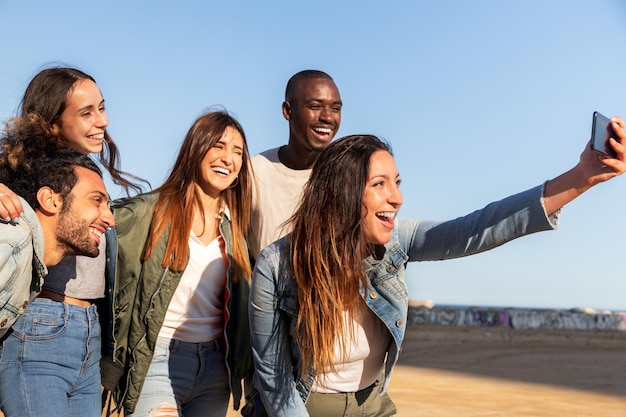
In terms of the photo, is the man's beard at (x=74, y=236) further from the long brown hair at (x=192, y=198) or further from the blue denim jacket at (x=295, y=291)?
the blue denim jacket at (x=295, y=291)

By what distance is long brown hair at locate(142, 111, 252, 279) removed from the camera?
3.93m

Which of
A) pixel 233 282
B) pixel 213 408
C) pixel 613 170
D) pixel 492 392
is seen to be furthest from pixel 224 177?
pixel 492 392

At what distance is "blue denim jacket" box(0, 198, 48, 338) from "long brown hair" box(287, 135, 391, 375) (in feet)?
3.24

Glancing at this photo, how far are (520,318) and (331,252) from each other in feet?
63.1

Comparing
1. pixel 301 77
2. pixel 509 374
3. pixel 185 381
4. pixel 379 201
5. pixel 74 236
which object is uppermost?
pixel 301 77

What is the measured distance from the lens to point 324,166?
3148 millimetres

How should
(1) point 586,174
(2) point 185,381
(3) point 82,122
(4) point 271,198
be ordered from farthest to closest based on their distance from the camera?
(4) point 271,198, (3) point 82,122, (2) point 185,381, (1) point 586,174

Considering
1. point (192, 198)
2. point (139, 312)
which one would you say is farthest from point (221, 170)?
point (139, 312)

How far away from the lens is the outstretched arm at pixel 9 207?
9.70ft

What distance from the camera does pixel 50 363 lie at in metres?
3.39

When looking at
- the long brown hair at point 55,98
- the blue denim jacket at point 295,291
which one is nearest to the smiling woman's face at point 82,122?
the long brown hair at point 55,98

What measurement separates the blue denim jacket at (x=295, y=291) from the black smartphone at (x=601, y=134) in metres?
0.28

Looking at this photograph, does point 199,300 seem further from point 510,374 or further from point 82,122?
point 510,374

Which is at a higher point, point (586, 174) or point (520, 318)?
point (586, 174)
